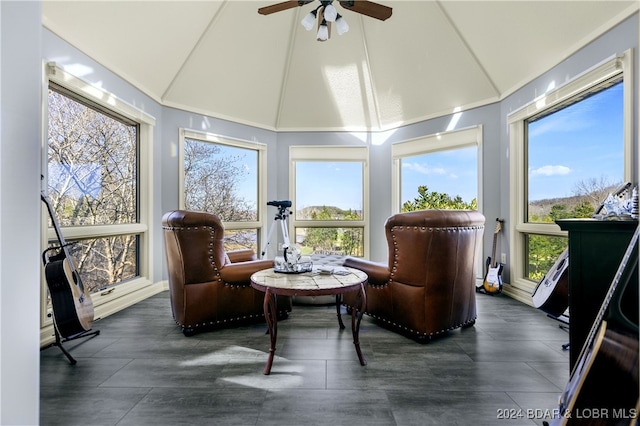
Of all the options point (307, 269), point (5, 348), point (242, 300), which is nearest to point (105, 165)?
point (242, 300)

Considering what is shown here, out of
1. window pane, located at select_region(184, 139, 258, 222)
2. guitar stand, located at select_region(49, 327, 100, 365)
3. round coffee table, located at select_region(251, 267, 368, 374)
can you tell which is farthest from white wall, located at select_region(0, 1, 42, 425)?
window pane, located at select_region(184, 139, 258, 222)

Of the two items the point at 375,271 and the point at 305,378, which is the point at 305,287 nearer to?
the point at 305,378

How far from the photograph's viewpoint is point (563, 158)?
119 inches

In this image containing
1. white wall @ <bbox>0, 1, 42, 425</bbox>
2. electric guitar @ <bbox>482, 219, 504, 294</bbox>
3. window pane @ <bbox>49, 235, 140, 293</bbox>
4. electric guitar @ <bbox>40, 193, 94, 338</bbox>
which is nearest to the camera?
white wall @ <bbox>0, 1, 42, 425</bbox>

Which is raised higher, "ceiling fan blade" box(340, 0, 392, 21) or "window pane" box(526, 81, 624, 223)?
"ceiling fan blade" box(340, 0, 392, 21)

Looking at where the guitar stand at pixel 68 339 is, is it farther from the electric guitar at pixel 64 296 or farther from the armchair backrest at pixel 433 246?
the armchair backrest at pixel 433 246

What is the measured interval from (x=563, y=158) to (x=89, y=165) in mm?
4802

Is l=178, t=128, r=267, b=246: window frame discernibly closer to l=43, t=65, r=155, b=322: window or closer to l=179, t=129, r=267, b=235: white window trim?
l=179, t=129, r=267, b=235: white window trim

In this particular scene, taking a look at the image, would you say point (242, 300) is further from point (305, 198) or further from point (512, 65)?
point (512, 65)

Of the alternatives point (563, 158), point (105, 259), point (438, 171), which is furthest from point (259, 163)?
point (563, 158)

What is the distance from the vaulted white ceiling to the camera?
2.71 meters

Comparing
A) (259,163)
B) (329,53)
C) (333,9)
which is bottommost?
(259,163)

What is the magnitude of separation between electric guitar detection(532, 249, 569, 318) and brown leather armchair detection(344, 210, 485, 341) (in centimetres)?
56

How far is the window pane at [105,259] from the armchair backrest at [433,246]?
285 cm
